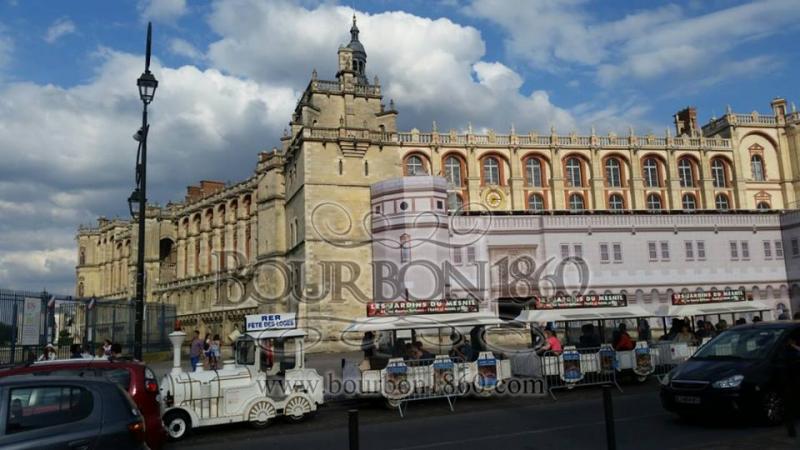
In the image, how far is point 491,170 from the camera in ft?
162

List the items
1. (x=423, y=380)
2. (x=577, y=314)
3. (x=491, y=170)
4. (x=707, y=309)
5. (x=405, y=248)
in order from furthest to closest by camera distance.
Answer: (x=491, y=170) → (x=405, y=248) → (x=707, y=309) → (x=577, y=314) → (x=423, y=380)

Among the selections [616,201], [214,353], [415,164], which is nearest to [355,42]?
[415,164]

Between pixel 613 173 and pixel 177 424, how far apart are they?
4649 cm

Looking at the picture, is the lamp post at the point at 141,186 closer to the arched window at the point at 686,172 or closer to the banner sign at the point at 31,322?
the banner sign at the point at 31,322

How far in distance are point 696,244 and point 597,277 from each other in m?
7.97

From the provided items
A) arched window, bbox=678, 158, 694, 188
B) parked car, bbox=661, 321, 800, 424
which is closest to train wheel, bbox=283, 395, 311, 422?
parked car, bbox=661, 321, 800, 424

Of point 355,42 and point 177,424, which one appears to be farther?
point 355,42

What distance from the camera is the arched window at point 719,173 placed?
5254cm

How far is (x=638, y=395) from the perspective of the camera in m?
14.8

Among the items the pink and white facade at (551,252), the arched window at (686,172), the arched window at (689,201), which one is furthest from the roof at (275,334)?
the arched window at (686,172)

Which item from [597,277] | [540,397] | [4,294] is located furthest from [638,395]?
[597,277]

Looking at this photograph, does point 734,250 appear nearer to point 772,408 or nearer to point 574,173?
point 574,173

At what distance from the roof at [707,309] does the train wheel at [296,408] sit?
1238 centimetres

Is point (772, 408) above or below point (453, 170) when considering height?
below
